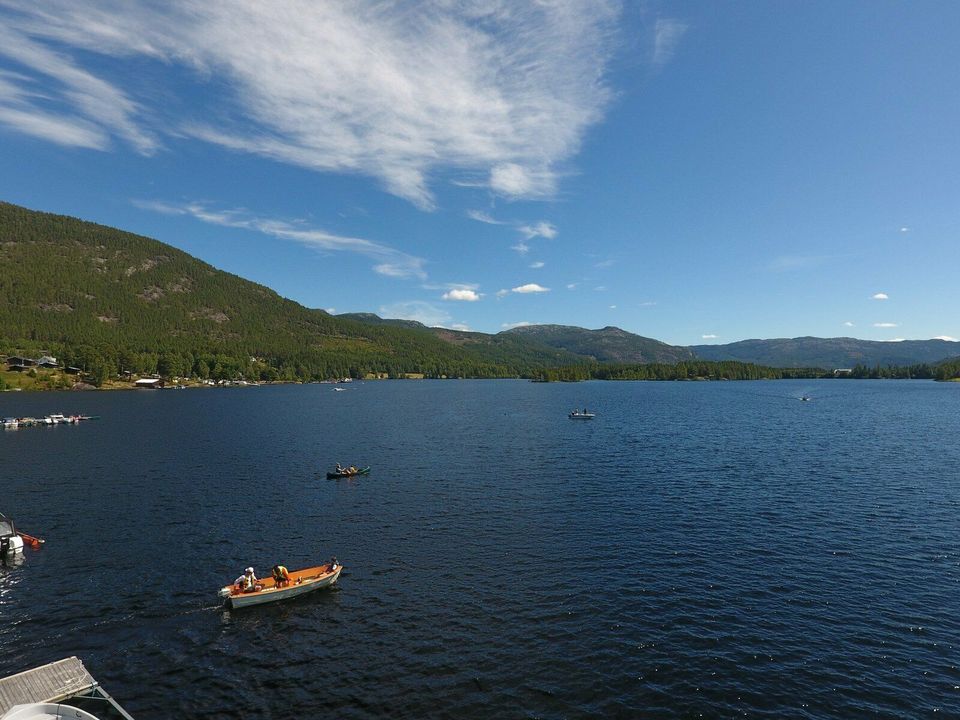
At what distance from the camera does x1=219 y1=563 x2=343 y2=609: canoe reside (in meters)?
43.3

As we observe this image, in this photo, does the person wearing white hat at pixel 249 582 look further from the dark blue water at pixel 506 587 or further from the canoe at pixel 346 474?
the canoe at pixel 346 474

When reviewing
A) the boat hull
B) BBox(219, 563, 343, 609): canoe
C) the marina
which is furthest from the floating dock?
the marina

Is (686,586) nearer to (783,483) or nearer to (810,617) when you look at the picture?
(810,617)

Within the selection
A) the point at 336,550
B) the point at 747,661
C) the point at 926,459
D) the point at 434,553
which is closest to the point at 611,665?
the point at 747,661

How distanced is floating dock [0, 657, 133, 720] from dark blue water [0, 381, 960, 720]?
4.19 ft

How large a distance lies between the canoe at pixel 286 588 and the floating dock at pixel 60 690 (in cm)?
1150

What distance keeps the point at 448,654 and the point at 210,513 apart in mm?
46086

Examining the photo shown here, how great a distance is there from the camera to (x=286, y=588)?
44.7 m

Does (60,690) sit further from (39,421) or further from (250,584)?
(39,421)

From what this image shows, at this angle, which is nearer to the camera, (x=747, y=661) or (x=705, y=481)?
(x=747, y=661)

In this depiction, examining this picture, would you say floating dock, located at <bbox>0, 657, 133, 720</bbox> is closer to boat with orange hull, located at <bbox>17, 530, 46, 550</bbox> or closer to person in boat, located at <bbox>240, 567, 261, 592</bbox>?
person in boat, located at <bbox>240, 567, 261, 592</bbox>

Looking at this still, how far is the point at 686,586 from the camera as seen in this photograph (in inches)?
1813

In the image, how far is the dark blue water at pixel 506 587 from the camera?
107ft

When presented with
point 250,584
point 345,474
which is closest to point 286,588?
point 250,584
